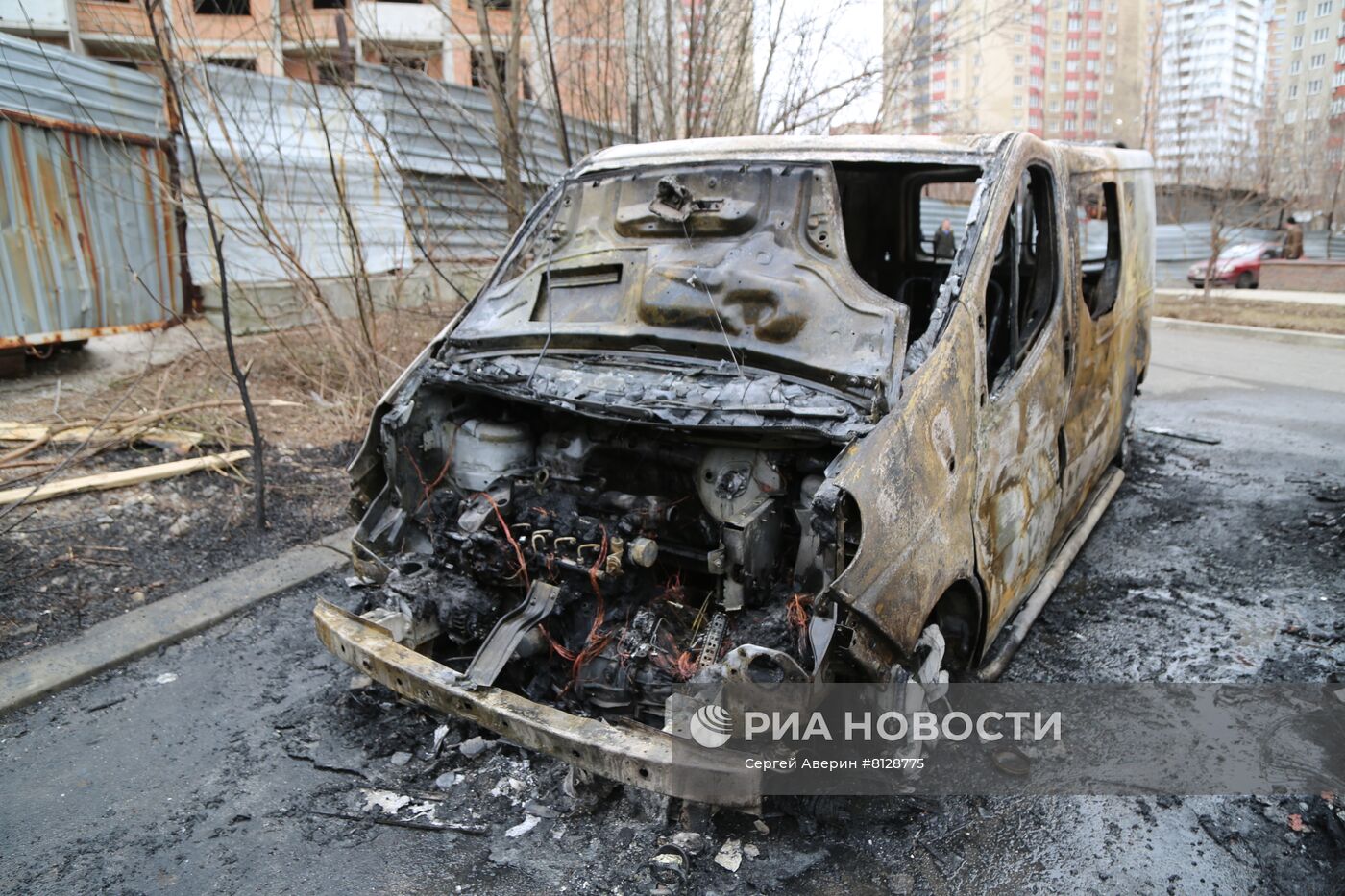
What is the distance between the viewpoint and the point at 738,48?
8.21m

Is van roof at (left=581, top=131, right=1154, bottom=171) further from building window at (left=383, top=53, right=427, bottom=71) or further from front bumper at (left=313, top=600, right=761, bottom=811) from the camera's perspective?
building window at (left=383, top=53, right=427, bottom=71)

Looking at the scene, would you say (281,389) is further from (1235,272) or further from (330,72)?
(1235,272)

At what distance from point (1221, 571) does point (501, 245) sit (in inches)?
243

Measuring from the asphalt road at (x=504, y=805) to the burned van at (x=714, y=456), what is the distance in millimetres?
342

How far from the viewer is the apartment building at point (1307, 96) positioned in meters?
11.1

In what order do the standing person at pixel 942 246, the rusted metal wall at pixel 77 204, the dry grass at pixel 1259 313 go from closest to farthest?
the standing person at pixel 942 246 → the rusted metal wall at pixel 77 204 → the dry grass at pixel 1259 313

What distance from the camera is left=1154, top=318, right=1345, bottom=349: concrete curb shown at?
11234mm

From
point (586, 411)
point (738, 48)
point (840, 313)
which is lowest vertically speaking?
point (586, 411)

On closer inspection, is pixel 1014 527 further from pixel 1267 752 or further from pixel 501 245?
pixel 501 245

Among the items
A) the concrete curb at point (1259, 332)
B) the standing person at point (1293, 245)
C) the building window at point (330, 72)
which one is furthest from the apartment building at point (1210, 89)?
the building window at point (330, 72)

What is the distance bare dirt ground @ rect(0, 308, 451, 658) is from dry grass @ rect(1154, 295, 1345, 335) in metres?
10.3

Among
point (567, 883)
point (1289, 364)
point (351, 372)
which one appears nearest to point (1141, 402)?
point (1289, 364)

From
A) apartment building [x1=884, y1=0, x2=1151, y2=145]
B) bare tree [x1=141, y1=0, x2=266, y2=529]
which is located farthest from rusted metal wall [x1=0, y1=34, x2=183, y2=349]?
apartment building [x1=884, y1=0, x2=1151, y2=145]

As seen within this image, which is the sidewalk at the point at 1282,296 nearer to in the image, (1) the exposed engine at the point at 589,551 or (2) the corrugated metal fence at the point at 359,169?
(2) the corrugated metal fence at the point at 359,169
